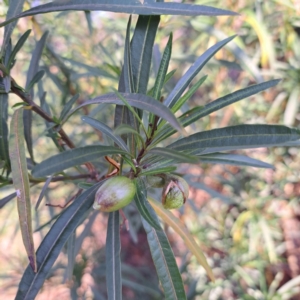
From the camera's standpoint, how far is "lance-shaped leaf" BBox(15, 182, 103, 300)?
44cm

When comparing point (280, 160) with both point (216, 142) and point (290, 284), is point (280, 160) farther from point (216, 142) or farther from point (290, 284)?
point (216, 142)

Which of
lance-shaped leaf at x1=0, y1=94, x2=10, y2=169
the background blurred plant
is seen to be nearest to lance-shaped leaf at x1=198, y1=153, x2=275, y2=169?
lance-shaped leaf at x1=0, y1=94, x2=10, y2=169

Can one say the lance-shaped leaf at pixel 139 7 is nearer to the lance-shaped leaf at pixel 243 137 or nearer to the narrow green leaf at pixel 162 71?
the narrow green leaf at pixel 162 71

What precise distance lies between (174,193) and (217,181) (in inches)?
56.4

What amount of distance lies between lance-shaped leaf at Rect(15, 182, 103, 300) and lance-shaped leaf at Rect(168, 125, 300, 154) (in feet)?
0.68

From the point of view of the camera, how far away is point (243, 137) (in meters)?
0.42

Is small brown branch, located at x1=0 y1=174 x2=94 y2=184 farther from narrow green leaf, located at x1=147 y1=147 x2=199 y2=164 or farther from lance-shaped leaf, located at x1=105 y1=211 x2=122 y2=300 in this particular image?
narrow green leaf, located at x1=147 y1=147 x2=199 y2=164

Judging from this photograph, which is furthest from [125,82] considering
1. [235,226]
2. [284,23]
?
[235,226]

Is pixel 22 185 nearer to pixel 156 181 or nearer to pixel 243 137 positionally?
pixel 156 181

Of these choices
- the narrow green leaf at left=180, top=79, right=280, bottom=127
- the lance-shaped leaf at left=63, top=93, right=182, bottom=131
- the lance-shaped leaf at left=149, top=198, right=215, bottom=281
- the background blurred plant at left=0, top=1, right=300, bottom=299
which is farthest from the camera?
the background blurred plant at left=0, top=1, right=300, bottom=299

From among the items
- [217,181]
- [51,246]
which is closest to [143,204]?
[51,246]

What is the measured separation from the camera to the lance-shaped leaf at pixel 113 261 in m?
0.50

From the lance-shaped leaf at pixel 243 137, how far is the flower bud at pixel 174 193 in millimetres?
60

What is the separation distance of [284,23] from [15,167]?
149 centimetres
